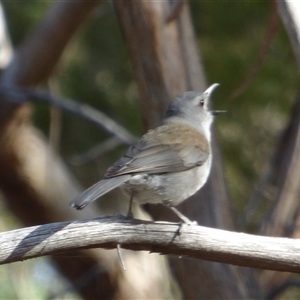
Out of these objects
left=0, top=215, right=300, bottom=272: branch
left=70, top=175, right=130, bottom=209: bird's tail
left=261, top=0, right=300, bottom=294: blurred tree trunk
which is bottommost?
left=261, top=0, right=300, bottom=294: blurred tree trunk

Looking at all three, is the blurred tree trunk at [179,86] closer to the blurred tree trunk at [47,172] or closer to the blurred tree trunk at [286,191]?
the blurred tree trunk at [286,191]

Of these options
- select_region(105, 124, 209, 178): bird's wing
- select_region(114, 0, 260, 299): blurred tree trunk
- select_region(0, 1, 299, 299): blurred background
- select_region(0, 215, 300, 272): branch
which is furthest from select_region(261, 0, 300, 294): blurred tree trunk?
select_region(0, 215, 300, 272): branch

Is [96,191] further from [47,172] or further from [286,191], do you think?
[47,172]

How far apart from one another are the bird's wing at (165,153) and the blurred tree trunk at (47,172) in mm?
1758

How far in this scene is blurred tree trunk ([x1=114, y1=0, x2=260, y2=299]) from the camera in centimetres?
446

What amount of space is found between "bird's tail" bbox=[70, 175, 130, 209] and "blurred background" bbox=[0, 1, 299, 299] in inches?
76.9

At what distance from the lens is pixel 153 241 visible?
2.86 metres

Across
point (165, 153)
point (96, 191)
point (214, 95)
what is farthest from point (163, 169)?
point (214, 95)

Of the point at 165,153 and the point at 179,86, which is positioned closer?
the point at 165,153

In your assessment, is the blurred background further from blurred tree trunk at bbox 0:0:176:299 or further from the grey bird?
the grey bird

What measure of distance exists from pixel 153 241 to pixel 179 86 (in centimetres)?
191

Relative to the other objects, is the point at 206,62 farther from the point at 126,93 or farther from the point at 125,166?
the point at 125,166

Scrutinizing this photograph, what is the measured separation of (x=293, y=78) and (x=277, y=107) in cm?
30

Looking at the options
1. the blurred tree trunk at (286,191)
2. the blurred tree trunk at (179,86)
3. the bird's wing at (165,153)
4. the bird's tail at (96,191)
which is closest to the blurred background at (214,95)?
the blurred tree trunk at (286,191)
